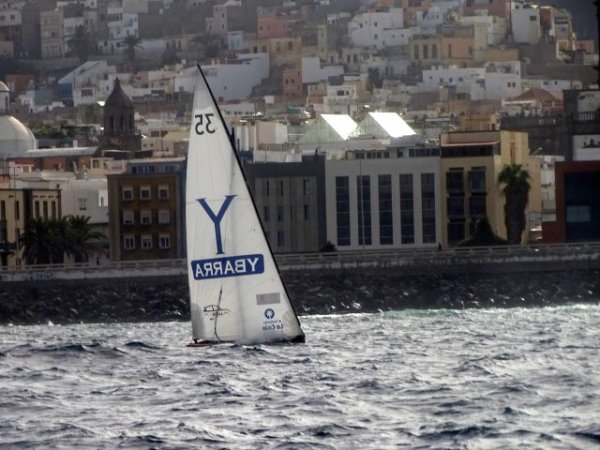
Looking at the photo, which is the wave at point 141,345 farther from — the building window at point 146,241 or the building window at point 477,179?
the building window at point 477,179

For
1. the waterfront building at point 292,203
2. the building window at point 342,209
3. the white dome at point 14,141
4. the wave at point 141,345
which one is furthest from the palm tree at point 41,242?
the white dome at point 14,141

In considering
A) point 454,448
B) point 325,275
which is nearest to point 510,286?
point 325,275

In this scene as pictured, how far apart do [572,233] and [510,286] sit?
1192 cm

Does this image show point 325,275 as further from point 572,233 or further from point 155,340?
point 155,340

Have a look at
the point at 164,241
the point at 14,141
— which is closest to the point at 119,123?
the point at 14,141

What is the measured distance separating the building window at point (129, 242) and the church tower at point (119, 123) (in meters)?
62.3

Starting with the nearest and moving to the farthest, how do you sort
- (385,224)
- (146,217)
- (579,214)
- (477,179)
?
(579,214), (385,224), (477,179), (146,217)

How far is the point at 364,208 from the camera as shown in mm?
127875

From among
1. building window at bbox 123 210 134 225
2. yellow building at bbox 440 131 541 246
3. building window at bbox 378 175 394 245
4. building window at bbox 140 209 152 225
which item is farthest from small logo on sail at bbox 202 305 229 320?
building window at bbox 140 209 152 225

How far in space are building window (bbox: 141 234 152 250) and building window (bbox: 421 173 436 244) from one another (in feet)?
38.3

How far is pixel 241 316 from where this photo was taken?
66812 millimetres

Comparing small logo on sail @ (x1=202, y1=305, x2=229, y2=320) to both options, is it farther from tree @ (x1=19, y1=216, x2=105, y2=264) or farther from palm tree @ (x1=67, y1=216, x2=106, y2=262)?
palm tree @ (x1=67, y1=216, x2=106, y2=262)

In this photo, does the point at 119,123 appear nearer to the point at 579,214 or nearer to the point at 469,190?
the point at 469,190

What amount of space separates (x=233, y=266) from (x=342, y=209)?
203 feet
